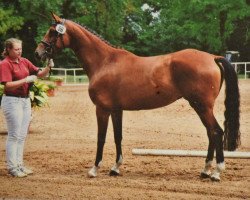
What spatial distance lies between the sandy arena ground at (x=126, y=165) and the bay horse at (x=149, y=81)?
1.33ft

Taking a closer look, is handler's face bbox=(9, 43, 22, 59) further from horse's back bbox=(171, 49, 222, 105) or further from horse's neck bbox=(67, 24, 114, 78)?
horse's back bbox=(171, 49, 222, 105)

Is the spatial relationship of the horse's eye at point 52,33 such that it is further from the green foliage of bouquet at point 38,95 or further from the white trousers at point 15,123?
the green foliage of bouquet at point 38,95

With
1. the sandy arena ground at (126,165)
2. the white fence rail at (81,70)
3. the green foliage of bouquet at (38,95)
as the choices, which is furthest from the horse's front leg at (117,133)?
the white fence rail at (81,70)

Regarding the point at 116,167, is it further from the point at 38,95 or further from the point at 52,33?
the point at 38,95

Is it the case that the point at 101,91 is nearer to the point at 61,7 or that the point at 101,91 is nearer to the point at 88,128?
the point at 88,128

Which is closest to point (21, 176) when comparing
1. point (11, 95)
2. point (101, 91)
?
point (11, 95)

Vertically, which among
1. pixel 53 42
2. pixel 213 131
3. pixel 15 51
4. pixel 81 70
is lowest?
pixel 81 70

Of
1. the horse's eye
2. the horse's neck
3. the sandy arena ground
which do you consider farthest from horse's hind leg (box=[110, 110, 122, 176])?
the horse's eye

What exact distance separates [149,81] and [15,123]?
186 cm

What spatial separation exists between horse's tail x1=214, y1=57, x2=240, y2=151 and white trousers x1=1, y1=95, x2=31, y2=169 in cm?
265

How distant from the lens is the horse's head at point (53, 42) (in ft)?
22.8

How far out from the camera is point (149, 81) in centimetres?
670

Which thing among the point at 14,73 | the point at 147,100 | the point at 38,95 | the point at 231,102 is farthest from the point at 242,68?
the point at 14,73

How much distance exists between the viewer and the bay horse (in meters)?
6.51
